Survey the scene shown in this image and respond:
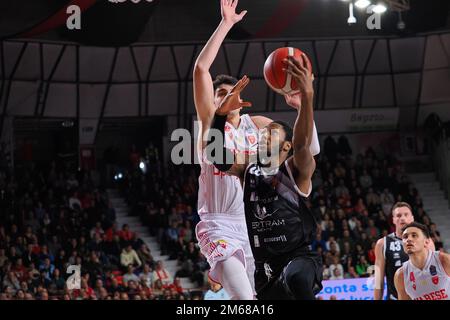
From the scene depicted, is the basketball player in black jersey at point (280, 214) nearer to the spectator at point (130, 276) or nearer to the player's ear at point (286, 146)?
the player's ear at point (286, 146)

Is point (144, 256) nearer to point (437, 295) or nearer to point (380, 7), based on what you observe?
point (380, 7)

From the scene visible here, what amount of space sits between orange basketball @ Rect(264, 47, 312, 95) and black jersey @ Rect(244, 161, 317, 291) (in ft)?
2.60

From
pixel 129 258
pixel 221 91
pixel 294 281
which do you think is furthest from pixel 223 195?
pixel 129 258

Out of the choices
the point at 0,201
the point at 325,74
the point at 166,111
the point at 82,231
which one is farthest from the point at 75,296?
the point at 325,74

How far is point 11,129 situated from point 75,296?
799cm

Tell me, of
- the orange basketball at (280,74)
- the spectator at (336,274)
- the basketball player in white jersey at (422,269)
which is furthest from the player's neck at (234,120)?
the spectator at (336,274)

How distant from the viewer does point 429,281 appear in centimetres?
690

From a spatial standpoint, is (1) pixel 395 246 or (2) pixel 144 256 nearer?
(1) pixel 395 246

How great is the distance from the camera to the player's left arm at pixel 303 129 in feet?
17.5

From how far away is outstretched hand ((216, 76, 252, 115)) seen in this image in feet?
19.6

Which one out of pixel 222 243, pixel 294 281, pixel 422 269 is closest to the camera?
pixel 294 281

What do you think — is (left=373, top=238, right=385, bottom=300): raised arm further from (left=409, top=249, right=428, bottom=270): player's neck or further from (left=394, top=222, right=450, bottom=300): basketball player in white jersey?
(left=409, top=249, right=428, bottom=270): player's neck

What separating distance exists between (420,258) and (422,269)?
98 millimetres

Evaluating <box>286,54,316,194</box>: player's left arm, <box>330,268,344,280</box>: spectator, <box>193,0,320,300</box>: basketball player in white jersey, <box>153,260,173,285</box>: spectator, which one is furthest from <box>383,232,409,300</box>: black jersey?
<box>153,260,173,285</box>: spectator
